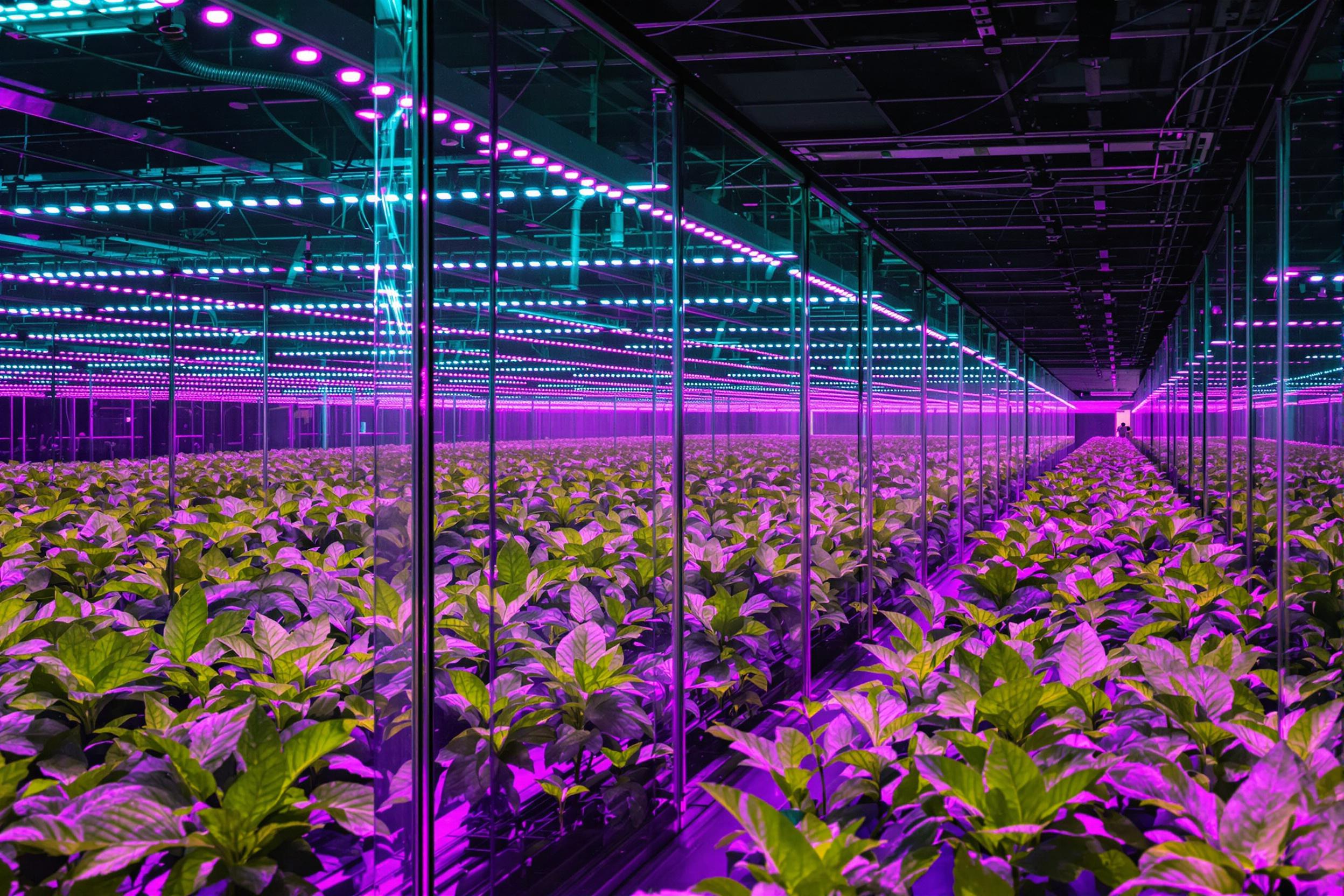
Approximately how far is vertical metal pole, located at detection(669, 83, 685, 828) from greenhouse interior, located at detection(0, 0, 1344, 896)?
0.09 ft

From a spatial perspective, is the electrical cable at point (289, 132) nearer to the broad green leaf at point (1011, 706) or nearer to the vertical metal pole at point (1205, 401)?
the broad green leaf at point (1011, 706)

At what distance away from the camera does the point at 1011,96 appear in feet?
20.6

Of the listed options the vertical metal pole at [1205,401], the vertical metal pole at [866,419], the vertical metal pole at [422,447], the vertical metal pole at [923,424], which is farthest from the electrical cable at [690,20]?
the vertical metal pole at [1205,401]

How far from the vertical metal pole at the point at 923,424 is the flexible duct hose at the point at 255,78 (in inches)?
216

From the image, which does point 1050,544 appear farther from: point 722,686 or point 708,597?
point 722,686

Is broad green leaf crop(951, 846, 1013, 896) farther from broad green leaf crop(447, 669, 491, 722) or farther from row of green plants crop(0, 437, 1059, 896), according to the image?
broad green leaf crop(447, 669, 491, 722)

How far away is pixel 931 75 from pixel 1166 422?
13903mm

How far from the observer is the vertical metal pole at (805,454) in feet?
17.8

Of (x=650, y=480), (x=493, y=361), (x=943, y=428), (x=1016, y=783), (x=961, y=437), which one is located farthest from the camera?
(x=943, y=428)

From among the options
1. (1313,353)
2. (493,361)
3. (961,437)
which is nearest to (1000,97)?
(1313,353)

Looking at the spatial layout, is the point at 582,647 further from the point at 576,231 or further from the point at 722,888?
the point at 576,231

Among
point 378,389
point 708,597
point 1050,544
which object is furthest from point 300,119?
point 378,389

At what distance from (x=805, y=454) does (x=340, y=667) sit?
3233 millimetres

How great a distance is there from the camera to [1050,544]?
5973 millimetres
